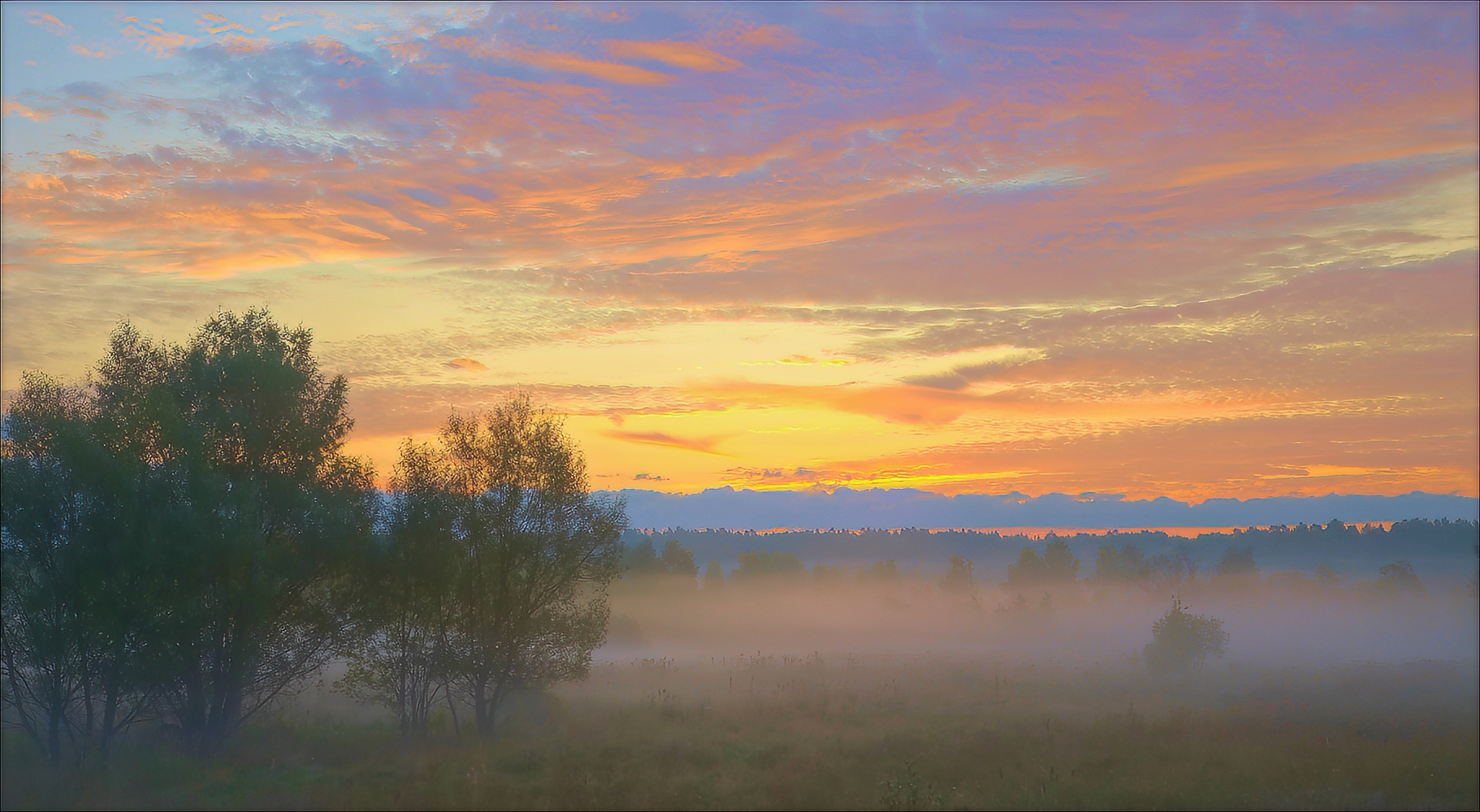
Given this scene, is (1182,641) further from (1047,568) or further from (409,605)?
(1047,568)

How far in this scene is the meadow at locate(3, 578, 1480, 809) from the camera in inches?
882

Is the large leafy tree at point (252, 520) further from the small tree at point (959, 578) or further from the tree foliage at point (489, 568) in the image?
the small tree at point (959, 578)

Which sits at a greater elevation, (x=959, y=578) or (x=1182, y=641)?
(x=1182, y=641)

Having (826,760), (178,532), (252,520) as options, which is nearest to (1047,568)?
(826,760)

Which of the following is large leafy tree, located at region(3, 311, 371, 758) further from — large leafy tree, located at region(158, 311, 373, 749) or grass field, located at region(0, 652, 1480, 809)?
grass field, located at region(0, 652, 1480, 809)

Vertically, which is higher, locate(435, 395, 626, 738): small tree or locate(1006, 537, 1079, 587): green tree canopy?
locate(435, 395, 626, 738): small tree

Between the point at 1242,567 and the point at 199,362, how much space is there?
158 m

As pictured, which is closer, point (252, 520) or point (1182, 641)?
point (252, 520)

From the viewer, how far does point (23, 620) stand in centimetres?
2708

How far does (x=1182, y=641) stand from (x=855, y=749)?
55445mm

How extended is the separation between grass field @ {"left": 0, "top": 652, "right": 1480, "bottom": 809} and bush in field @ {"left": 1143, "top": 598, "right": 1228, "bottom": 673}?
2736 cm

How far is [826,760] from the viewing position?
27.1 meters

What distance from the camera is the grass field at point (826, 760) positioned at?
22.2m

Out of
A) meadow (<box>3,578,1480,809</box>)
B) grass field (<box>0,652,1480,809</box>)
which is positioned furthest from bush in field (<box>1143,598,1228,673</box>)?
grass field (<box>0,652,1480,809</box>)
